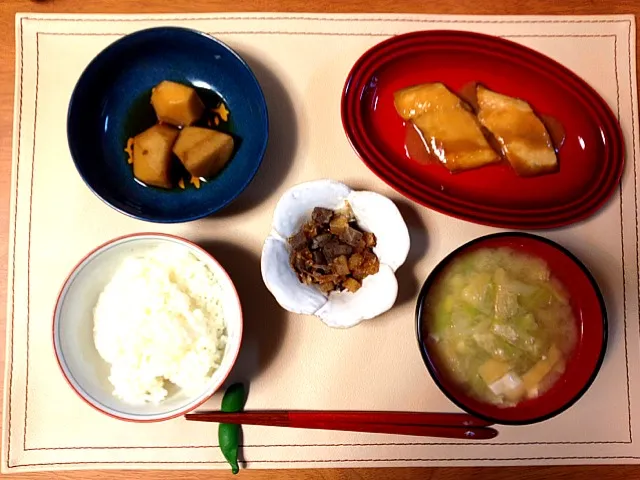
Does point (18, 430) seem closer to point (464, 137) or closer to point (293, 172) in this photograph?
point (293, 172)

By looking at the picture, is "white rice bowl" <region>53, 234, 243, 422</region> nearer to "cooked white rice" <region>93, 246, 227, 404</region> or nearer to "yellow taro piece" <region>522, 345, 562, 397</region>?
"cooked white rice" <region>93, 246, 227, 404</region>

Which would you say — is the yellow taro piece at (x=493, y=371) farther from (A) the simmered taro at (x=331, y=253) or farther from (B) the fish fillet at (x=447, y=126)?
(B) the fish fillet at (x=447, y=126)

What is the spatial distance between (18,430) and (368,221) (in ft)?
4.06

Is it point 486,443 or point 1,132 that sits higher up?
point 1,132

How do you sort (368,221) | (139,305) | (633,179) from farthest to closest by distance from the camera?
(633,179) → (368,221) → (139,305)

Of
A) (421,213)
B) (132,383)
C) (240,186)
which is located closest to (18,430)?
(132,383)

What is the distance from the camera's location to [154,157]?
166cm

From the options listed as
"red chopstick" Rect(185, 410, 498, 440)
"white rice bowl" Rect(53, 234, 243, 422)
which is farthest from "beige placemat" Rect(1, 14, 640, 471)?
"white rice bowl" Rect(53, 234, 243, 422)

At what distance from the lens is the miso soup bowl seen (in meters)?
1.58

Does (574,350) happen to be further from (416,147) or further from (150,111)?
(150,111)

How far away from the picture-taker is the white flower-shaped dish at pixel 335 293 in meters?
1.59

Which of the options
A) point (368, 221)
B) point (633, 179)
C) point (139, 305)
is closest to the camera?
point (139, 305)

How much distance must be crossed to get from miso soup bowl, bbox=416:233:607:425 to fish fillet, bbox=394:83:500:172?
0.28m

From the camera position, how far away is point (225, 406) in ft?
5.49
